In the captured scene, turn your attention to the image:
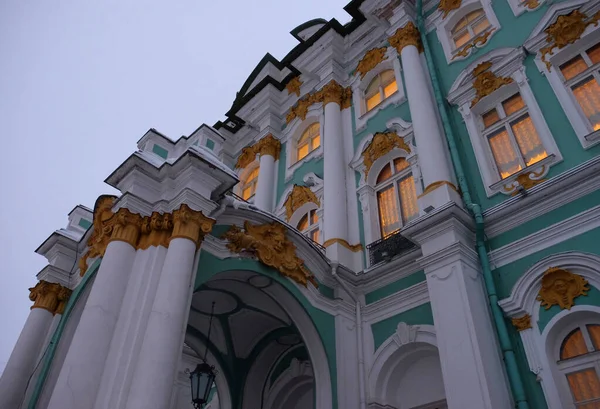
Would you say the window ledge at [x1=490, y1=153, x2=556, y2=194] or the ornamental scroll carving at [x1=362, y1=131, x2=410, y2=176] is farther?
the ornamental scroll carving at [x1=362, y1=131, x2=410, y2=176]

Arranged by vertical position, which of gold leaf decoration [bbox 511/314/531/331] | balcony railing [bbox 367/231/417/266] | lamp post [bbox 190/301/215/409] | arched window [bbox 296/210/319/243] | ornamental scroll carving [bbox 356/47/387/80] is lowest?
lamp post [bbox 190/301/215/409]

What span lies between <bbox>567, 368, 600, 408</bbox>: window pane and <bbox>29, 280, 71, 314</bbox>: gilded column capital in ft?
32.4

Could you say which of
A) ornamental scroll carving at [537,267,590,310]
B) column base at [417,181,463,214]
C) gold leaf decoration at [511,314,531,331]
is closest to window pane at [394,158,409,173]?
column base at [417,181,463,214]

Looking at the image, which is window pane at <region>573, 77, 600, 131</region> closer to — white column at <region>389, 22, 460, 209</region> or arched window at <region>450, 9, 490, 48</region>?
white column at <region>389, 22, 460, 209</region>

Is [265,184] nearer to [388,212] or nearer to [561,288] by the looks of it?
[388,212]

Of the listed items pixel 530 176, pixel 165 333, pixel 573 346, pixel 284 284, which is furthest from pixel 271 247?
pixel 573 346

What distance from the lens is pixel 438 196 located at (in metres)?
9.78

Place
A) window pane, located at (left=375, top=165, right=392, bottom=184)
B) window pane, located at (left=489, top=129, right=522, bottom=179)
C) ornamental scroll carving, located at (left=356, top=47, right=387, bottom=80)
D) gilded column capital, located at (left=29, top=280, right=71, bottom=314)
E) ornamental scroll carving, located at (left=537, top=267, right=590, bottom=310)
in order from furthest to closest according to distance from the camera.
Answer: ornamental scroll carving, located at (left=356, top=47, right=387, bottom=80), window pane, located at (left=375, top=165, right=392, bottom=184), gilded column capital, located at (left=29, top=280, right=71, bottom=314), window pane, located at (left=489, top=129, right=522, bottom=179), ornamental scroll carving, located at (left=537, top=267, right=590, bottom=310)

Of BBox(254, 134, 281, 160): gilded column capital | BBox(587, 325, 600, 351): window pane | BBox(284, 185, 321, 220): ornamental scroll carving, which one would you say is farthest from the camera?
BBox(254, 134, 281, 160): gilded column capital

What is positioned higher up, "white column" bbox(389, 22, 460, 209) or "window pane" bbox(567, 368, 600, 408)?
"white column" bbox(389, 22, 460, 209)

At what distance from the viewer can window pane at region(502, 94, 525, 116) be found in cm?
1041

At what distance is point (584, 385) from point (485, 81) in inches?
258

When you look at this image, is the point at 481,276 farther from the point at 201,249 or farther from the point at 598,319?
the point at 201,249

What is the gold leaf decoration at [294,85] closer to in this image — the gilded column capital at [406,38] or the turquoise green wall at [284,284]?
the gilded column capital at [406,38]
